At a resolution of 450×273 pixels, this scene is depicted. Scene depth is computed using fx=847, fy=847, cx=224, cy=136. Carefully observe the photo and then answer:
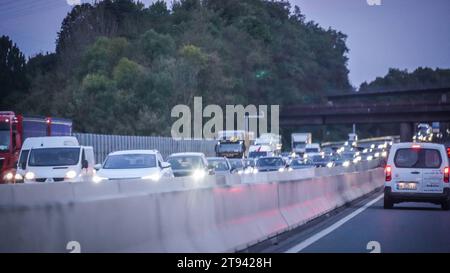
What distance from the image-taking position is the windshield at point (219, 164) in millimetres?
37406

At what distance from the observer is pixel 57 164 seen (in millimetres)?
29938

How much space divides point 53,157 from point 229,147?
3644 cm

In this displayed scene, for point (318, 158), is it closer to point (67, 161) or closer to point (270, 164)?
point (270, 164)

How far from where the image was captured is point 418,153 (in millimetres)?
26297

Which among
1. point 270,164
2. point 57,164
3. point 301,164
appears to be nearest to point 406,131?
point 301,164

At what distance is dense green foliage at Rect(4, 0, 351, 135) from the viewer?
256ft

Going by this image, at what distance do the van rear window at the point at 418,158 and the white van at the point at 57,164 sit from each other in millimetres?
10361

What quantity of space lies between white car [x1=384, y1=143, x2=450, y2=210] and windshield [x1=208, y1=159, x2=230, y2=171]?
12.1m

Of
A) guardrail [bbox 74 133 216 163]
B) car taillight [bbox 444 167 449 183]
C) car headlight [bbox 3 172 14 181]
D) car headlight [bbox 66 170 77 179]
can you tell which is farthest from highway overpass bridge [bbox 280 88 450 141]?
car headlight [bbox 66 170 77 179]

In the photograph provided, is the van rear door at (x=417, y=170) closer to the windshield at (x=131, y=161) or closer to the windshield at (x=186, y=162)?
the windshield at (x=131, y=161)

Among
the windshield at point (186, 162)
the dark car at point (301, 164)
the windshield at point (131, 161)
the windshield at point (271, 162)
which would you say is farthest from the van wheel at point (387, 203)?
the dark car at point (301, 164)

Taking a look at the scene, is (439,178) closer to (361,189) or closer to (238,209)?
(361,189)
